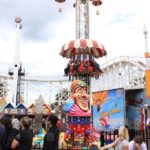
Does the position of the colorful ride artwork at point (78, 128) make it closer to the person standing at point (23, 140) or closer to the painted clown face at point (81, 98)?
the painted clown face at point (81, 98)

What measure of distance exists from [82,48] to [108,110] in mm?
2665

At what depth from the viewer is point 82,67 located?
1247 centimetres

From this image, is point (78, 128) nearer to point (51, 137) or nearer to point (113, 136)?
point (113, 136)

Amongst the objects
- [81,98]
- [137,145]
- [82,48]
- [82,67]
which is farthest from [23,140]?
[82,67]

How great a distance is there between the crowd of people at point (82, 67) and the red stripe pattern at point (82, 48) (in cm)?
46

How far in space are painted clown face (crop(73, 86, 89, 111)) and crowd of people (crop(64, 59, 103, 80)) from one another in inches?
158

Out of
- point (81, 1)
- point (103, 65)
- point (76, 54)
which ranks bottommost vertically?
point (76, 54)

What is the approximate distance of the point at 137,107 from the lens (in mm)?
11070

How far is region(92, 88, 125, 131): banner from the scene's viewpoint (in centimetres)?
1070

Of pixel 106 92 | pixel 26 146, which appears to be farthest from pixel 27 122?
pixel 106 92

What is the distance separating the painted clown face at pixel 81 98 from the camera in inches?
324

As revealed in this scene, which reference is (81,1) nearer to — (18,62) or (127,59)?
(127,59)

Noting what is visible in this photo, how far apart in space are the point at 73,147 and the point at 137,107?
13.2ft

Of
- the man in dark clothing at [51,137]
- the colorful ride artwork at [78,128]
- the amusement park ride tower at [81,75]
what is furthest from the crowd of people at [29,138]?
the colorful ride artwork at [78,128]
